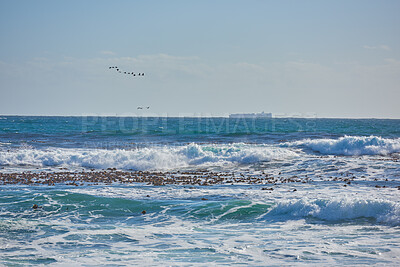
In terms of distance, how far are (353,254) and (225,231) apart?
14.4 ft

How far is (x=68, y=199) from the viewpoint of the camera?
62.1 ft

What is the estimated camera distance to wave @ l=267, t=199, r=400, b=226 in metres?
15.4

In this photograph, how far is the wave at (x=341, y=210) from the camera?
15.4 m

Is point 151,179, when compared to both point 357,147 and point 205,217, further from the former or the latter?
point 357,147

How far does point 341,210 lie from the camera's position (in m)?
15.8

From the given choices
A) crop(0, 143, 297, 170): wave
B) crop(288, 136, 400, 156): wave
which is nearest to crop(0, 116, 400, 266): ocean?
crop(0, 143, 297, 170): wave

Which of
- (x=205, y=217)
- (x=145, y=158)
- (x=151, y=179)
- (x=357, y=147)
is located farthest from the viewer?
(x=357, y=147)

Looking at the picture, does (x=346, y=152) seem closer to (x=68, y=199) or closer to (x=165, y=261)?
(x=68, y=199)

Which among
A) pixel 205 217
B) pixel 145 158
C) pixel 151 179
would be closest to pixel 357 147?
pixel 145 158

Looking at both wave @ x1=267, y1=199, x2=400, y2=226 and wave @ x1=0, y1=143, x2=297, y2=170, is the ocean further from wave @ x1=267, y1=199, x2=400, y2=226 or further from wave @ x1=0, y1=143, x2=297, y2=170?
wave @ x1=0, y1=143, x2=297, y2=170

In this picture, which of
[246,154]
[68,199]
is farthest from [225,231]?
[246,154]

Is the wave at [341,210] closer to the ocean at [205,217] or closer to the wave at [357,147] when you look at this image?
the ocean at [205,217]

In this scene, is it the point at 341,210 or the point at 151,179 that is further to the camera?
the point at 151,179

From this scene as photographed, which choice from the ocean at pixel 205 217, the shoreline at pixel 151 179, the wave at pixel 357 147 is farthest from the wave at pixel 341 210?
the wave at pixel 357 147
